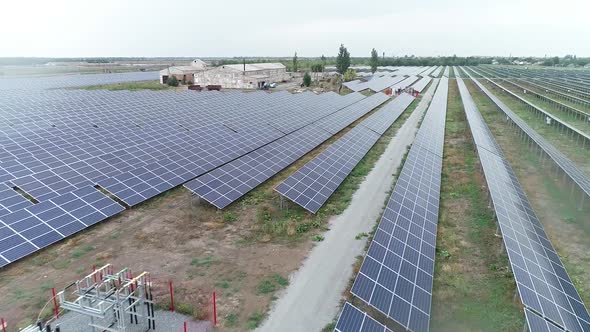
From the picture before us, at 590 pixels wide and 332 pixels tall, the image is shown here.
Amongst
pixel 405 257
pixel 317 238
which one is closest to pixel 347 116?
pixel 317 238

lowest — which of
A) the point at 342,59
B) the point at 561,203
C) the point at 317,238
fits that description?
the point at 317,238

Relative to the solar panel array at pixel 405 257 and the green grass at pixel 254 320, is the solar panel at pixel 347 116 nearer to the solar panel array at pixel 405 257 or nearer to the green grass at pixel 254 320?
the solar panel array at pixel 405 257

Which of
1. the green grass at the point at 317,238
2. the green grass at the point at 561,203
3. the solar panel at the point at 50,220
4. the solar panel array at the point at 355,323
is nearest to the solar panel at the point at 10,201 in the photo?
the solar panel at the point at 50,220

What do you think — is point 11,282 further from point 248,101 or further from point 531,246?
point 248,101

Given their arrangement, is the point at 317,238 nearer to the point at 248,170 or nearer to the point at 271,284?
the point at 271,284

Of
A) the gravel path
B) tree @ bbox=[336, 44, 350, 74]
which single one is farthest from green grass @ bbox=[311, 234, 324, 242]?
tree @ bbox=[336, 44, 350, 74]

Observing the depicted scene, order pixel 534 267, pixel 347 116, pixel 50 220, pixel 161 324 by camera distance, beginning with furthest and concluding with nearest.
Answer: pixel 347 116 → pixel 50 220 → pixel 534 267 → pixel 161 324
